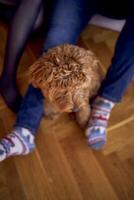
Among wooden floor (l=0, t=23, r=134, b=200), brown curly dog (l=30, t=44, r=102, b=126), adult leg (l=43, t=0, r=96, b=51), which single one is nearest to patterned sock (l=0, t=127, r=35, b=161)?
wooden floor (l=0, t=23, r=134, b=200)

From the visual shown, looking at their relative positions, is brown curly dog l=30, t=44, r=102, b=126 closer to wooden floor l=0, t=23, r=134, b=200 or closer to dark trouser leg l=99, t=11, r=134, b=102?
dark trouser leg l=99, t=11, r=134, b=102

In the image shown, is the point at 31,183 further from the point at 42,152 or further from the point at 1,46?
the point at 1,46

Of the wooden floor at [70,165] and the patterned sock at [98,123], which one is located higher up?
the patterned sock at [98,123]

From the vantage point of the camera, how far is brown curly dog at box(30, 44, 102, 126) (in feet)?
2.99

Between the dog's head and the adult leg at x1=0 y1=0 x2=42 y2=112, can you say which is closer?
the dog's head

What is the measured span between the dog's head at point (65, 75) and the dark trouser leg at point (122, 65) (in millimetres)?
119

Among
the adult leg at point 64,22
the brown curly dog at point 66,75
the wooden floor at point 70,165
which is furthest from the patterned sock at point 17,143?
the adult leg at point 64,22

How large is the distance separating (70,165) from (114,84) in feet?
1.16

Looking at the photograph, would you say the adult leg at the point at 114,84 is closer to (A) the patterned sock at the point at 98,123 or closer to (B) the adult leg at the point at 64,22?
(A) the patterned sock at the point at 98,123

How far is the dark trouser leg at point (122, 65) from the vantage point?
105 centimetres

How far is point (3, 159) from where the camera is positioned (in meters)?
1.06

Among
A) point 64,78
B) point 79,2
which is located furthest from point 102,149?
point 79,2

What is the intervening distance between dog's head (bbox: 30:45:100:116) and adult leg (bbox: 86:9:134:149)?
123 mm

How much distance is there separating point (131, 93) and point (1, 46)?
0.71 metres
